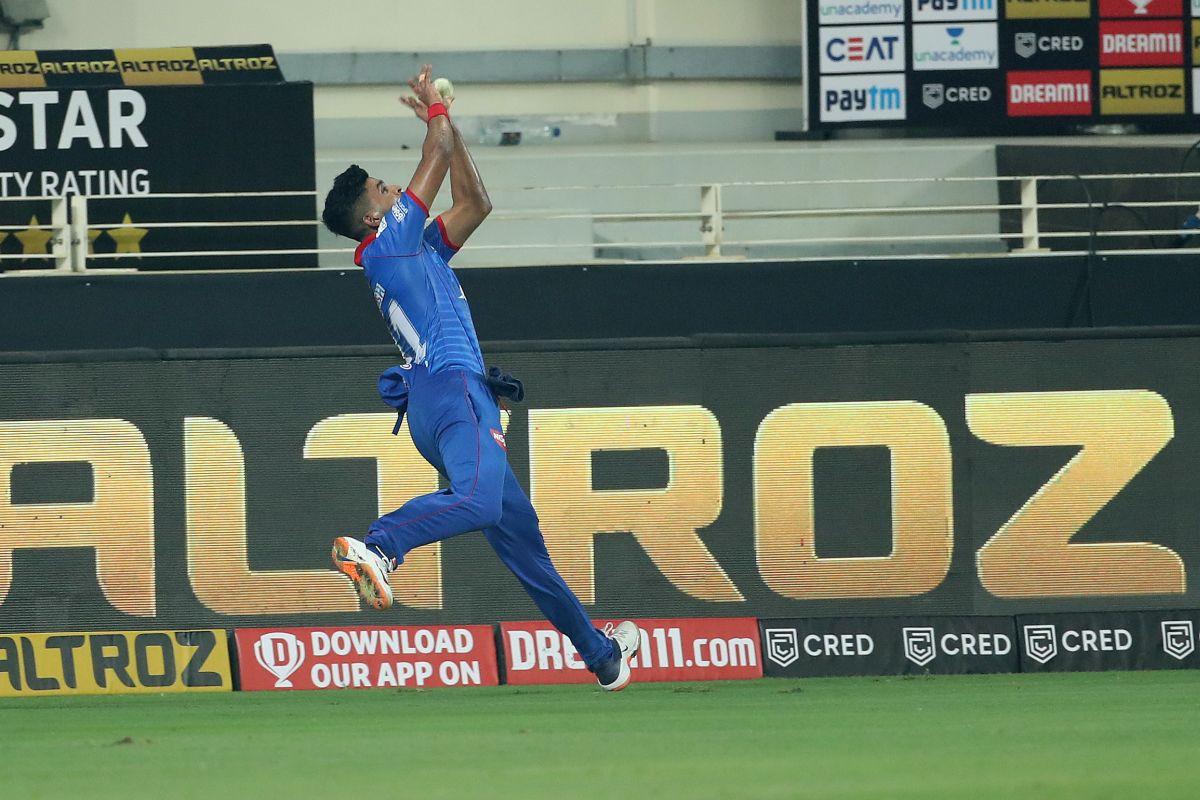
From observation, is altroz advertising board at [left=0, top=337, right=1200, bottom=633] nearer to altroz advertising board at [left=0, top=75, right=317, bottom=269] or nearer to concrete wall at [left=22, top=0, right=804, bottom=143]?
altroz advertising board at [left=0, top=75, right=317, bottom=269]

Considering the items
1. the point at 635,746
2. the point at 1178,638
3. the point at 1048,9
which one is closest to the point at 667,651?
the point at 1178,638

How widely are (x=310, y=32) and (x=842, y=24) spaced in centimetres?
593

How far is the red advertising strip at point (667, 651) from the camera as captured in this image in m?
10.8

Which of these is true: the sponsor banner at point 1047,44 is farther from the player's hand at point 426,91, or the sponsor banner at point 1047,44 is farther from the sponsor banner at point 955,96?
the player's hand at point 426,91

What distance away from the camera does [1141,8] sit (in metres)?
18.3

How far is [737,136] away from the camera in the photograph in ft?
64.5

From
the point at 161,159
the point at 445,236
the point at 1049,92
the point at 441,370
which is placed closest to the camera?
the point at 441,370

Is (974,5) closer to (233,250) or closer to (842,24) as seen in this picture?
(842,24)

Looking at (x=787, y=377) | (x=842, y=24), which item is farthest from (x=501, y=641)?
(x=842, y=24)

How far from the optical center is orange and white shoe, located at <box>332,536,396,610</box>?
6.46 m

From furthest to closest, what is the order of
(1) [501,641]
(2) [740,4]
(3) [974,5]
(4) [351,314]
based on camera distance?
(2) [740,4]
(3) [974,5]
(4) [351,314]
(1) [501,641]

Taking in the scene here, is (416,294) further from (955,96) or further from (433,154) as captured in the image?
(955,96)

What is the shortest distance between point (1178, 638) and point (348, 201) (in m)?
6.31

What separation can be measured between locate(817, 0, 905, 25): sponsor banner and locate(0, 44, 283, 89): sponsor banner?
6.77m
